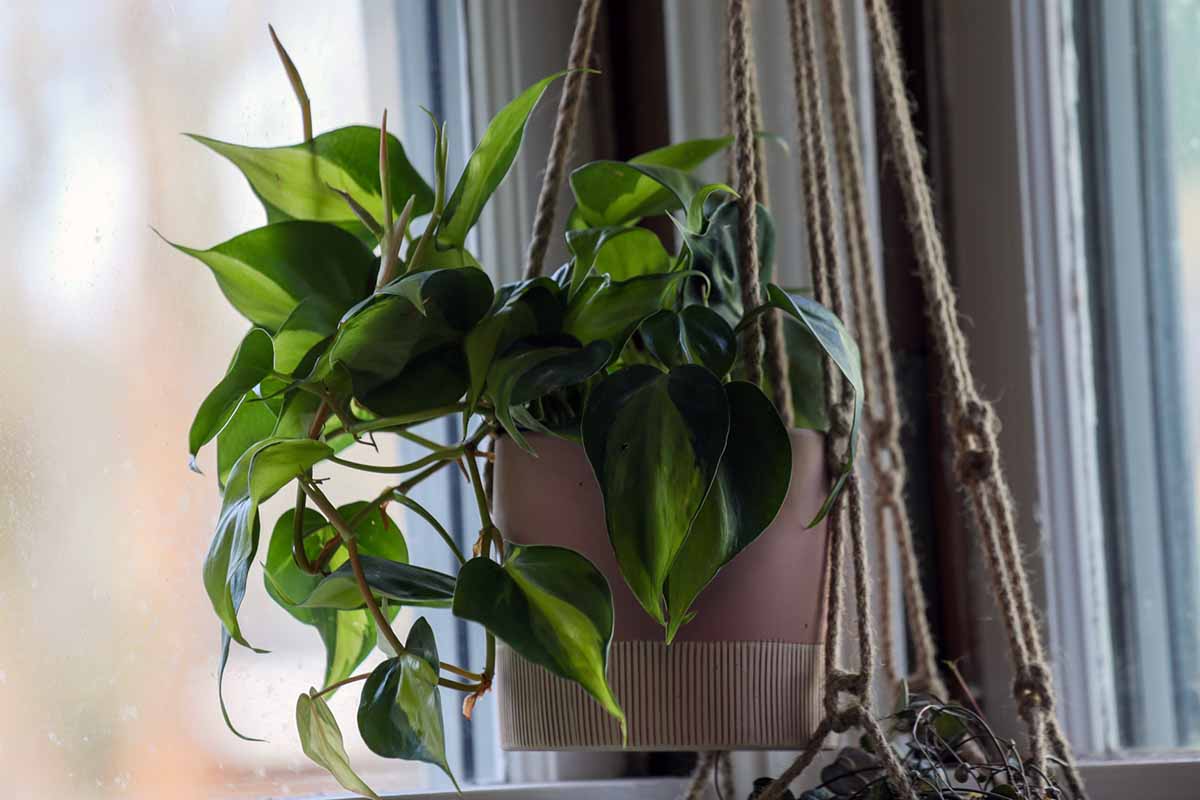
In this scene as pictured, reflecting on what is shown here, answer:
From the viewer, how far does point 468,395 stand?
1.97ft

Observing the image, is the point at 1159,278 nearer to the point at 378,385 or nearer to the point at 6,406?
the point at 378,385

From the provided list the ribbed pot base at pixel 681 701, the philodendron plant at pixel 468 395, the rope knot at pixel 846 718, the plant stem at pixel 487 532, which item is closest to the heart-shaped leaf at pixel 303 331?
the philodendron plant at pixel 468 395

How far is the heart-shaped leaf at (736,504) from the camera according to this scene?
56cm

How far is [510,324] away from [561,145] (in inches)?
6.8

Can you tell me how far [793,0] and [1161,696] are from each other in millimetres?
701

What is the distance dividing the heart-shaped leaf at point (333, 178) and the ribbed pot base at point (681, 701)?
28cm

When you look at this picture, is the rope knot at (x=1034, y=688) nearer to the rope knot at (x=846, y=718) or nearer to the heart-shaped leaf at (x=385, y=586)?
the rope knot at (x=846, y=718)

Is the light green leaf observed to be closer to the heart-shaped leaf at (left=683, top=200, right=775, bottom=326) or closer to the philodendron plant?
the philodendron plant

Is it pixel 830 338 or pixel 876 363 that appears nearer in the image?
pixel 830 338

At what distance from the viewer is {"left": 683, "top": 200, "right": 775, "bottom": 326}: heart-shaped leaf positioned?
66cm

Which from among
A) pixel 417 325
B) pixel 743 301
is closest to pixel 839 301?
pixel 743 301

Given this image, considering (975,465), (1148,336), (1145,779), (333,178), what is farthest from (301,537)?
(1148,336)

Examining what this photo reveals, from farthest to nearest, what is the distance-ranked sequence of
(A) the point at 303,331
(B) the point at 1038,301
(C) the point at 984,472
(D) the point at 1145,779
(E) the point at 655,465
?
(B) the point at 1038,301
(D) the point at 1145,779
(C) the point at 984,472
(A) the point at 303,331
(E) the point at 655,465

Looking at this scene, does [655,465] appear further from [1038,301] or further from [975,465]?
[1038,301]
